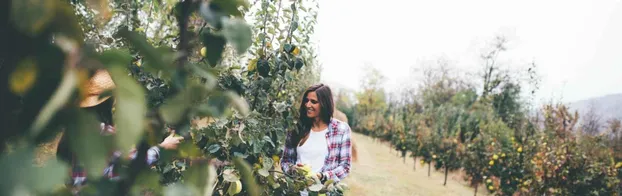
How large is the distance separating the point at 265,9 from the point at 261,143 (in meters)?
0.92

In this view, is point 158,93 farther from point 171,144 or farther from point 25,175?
point 25,175

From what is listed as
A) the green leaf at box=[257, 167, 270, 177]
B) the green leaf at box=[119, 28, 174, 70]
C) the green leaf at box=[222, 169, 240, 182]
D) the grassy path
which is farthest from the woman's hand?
the grassy path

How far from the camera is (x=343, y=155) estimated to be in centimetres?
359

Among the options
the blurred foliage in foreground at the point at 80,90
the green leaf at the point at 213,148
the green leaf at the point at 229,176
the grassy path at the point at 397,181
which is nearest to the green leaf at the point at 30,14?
the blurred foliage in foreground at the point at 80,90

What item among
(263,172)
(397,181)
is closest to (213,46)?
(263,172)

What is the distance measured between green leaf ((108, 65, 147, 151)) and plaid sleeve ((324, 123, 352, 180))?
310 centimetres

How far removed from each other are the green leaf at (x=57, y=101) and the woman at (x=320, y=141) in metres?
3.08

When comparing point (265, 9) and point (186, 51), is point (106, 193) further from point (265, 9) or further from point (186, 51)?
point (265, 9)

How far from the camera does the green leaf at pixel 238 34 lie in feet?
1.46

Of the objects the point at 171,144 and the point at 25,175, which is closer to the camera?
the point at 25,175

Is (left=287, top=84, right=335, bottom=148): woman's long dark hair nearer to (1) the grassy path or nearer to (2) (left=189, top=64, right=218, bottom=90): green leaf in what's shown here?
(2) (left=189, top=64, right=218, bottom=90): green leaf

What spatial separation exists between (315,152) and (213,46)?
10.6ft

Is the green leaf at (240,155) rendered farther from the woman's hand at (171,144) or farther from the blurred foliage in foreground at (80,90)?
the blurred foliage in foreground at (80,90)

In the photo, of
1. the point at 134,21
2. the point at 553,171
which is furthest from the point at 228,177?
the point at 553,171
